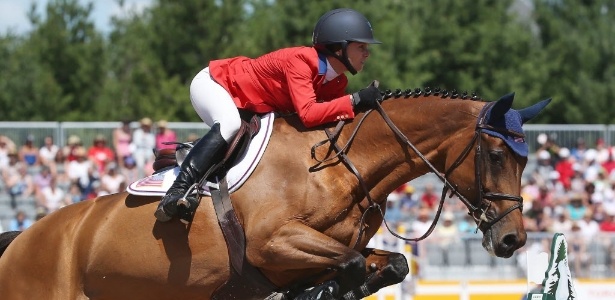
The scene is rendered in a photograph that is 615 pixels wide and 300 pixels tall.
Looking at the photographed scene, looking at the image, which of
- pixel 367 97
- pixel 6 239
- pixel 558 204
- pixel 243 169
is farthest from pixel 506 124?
pixel 558 204

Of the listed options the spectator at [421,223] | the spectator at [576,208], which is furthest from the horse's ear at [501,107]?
the spectator at [576,208]

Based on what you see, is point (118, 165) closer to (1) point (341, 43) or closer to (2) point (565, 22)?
(1) point (341, 43)

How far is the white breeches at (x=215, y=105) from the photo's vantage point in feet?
21.8

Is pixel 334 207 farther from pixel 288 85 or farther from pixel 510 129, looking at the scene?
pixel 510 129

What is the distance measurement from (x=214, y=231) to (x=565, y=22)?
32982mm

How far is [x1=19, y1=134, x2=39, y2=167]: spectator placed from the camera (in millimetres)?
16891

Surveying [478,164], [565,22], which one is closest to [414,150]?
[478,164]

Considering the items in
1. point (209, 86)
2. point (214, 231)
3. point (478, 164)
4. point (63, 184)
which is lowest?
point (63, 184)

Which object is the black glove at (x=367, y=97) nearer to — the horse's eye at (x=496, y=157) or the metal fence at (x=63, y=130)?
the horse's eye at (x=496, y=157)

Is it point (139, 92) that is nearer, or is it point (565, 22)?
point (139, 92)

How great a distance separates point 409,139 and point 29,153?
1170 centimetres

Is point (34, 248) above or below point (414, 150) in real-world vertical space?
below

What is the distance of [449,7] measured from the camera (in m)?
34.8

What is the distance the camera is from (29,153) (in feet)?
55.7
